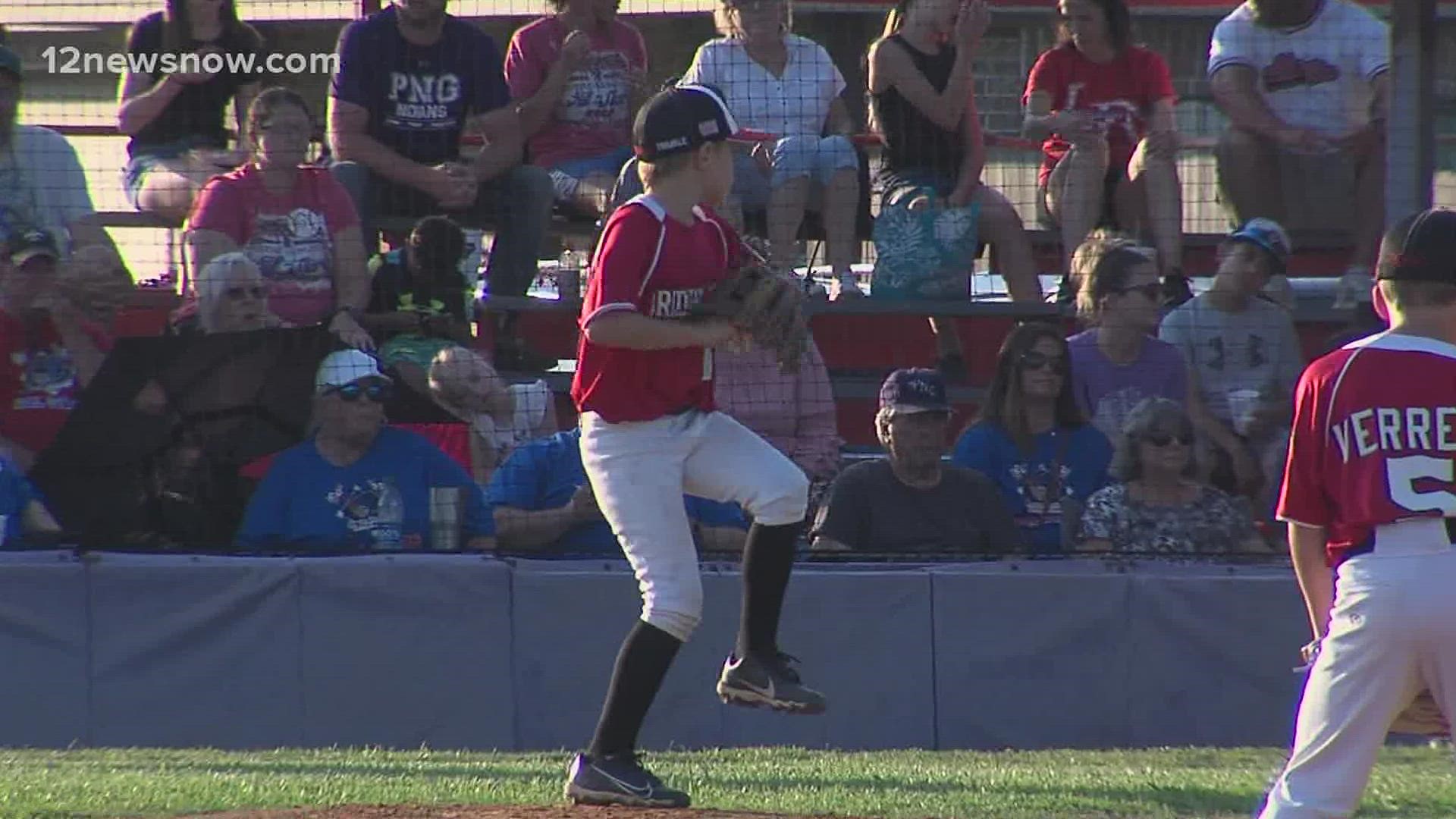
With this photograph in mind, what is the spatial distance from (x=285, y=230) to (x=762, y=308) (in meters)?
3.82

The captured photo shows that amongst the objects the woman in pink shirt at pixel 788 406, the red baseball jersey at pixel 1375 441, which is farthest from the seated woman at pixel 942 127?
the red baseball jersey at pixel 1375 441

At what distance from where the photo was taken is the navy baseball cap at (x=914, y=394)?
7312 millimetres

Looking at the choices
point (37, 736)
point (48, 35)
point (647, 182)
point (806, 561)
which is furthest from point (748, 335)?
point (48, 35)

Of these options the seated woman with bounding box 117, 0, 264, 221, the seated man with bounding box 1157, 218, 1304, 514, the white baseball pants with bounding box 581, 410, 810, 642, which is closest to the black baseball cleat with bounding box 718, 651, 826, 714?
the white baseball pants with bounding box 581, 410, 810, 642

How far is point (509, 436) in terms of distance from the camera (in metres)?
7.90

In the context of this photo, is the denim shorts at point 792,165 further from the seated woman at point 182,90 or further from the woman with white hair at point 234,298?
the seated woman at point 182,90

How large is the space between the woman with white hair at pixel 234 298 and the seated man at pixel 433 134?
76 cm

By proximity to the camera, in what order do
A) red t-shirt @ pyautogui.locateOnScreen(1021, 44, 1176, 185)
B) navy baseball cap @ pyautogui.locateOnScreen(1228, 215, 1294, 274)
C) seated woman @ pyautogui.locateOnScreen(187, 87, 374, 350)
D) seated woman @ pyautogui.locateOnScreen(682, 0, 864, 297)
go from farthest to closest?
red t-shirt @ pyautogui.locateOnScreen(1021, 44, 1176, 185)
seated woman @ pyautogui.locateOnScreen(682, 0, 864, 297)
seated woman @ pyautogui.locateOnScreen(187, 87, 374, 350)
navy baseball cap @ pyautogui.locateOnScreen(1228, 215, 1294, 274)

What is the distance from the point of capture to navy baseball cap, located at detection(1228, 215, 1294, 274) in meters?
8.04

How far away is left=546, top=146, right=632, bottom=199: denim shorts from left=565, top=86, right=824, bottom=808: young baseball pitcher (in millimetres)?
3959

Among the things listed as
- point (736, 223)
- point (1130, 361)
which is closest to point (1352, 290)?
point (1130, 361)

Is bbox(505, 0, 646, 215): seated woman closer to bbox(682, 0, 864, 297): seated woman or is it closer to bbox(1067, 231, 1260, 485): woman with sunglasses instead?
bbox(682, 0, 864, 297): seated woman

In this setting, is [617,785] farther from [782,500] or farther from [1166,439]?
[1166,439]

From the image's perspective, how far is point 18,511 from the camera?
7664 mm
